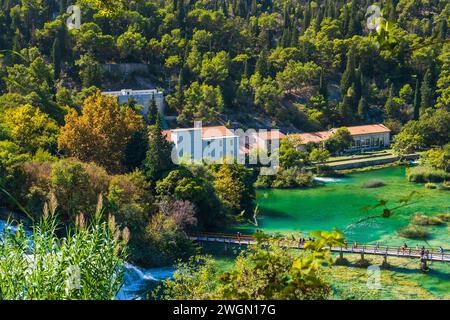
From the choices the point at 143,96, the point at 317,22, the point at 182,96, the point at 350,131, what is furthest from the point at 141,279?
the point at 317,22

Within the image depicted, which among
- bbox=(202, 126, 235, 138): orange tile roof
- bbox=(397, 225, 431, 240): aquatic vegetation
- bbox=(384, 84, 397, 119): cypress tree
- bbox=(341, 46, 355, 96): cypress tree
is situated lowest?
bbox=(397, 225, 431, 240): aquatic vegetation

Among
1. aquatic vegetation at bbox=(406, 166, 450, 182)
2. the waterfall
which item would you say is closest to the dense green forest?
the waterfall

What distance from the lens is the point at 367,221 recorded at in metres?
18.4

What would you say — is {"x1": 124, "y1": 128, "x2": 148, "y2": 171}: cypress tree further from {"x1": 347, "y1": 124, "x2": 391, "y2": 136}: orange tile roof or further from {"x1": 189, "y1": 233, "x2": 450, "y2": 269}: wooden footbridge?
{"x1": 347, "y1": 124, "x2": 391, "y2": 136}: orange tile roof

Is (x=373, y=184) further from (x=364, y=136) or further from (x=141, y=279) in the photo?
(x=141, y=279)

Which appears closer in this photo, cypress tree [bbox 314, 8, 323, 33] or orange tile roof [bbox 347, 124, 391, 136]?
orange tile roof [bbox 347, 124, 391, 136]

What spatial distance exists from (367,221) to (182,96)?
16.3 metres

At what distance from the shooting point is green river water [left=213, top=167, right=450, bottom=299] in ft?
43.7

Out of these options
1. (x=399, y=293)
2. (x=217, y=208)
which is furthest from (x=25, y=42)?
(x=399, y=293)

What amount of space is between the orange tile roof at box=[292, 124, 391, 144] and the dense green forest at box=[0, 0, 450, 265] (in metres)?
1.26

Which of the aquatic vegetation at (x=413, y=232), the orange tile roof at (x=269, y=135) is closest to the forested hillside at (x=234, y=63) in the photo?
the orange tile roof at (x=269, y=135)

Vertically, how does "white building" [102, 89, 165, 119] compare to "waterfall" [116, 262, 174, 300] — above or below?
above

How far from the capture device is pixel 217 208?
1811cm
